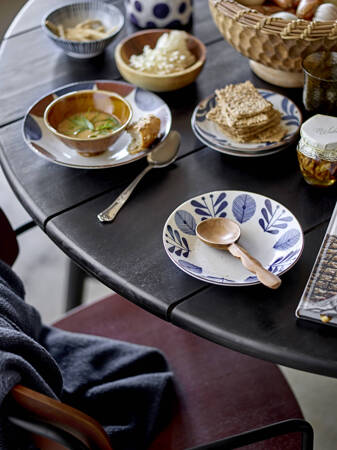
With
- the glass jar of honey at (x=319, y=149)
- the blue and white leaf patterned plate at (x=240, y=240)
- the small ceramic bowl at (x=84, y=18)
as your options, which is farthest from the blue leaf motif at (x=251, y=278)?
the small ceramic bowl at (x=84, y=18)

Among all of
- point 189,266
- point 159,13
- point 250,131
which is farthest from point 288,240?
point 159,13

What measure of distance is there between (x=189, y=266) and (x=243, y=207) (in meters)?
0.14

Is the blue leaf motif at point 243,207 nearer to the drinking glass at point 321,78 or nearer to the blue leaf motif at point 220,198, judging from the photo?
the blue leaf motif at point 220,198

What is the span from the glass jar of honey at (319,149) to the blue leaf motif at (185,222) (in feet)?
0.63

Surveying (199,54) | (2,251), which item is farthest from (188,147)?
(2,251)

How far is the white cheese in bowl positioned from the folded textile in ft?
1.53

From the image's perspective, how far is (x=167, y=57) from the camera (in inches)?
43.1

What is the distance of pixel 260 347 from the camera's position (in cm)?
67

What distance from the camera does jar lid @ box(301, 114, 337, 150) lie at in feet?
2.68

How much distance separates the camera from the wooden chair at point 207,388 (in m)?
0.87

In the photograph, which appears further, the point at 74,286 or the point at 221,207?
the point at 74,286

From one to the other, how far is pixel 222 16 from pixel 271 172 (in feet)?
0.98

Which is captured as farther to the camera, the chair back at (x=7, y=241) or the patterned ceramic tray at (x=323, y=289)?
the chair back at (x=7, y=241)

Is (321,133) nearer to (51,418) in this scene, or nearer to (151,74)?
(151,74)
